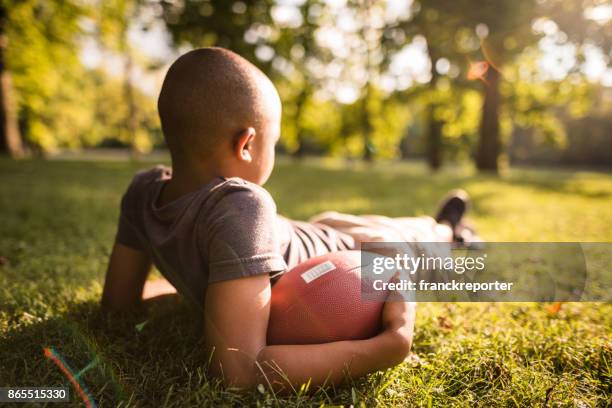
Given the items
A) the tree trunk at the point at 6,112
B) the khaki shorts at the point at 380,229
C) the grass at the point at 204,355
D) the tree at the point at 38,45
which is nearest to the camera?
the grass at the point at 204,355

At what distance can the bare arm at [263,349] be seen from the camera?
4.50ft

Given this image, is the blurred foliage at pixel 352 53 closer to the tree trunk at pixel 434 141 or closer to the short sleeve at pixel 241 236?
the tree trunk at pixel 434 141

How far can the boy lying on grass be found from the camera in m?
1.38

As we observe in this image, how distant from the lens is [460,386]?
1.63 metres

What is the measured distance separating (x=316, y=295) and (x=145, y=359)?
0.85 meters

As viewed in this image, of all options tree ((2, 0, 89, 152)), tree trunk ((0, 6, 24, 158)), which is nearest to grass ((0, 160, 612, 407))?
tree ((2, 0, 89, 152))

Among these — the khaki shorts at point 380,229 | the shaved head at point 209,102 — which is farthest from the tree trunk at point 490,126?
the shaved head at point 209,102

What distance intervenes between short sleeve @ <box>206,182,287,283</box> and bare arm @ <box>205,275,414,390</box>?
6 cm

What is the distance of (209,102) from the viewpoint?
1.52 metres

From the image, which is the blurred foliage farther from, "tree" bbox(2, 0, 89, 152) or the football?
the football

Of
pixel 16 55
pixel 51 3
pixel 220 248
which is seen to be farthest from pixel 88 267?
pixel 16 55

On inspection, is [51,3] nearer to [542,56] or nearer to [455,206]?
[455,206]

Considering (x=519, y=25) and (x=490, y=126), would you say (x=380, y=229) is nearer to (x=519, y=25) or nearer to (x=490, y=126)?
(x=519, y=25)

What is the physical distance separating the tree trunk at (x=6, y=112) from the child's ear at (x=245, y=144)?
15.6 m
